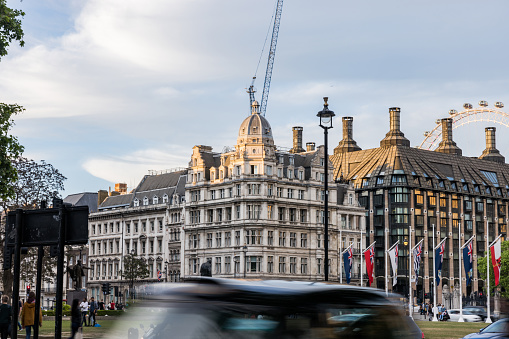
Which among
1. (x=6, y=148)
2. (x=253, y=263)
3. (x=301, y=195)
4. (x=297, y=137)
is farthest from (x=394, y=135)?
(x=6, y=148)

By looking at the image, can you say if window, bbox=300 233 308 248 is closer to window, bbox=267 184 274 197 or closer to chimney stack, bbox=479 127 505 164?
window, bbox=267 184 274 197

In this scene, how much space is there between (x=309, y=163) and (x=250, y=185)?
443 inches

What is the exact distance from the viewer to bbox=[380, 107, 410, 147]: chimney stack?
6078 inches

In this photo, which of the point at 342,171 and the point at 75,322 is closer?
the point at 75,322

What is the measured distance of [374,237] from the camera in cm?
13938

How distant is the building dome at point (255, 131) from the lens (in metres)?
117

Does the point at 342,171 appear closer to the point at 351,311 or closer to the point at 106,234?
the point at 106,234

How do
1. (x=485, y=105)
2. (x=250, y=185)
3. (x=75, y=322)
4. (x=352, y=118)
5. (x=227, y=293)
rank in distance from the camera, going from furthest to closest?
(x=485, y=105)
(x=352, y=118)
(x=250, y=185)
(x=75, y=322)
(x=227, y=293)

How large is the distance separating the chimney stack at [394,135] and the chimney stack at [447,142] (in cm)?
1829

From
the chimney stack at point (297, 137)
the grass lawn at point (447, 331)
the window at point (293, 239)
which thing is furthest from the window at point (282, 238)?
the grass lawn at point (447, 331)

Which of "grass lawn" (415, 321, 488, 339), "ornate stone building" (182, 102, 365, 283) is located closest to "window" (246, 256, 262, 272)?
"ornate stone building" (182, 102, 365, 283)

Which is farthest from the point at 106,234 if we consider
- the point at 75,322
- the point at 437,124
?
the point at 75,322

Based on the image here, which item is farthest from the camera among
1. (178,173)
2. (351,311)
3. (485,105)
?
(485,105)

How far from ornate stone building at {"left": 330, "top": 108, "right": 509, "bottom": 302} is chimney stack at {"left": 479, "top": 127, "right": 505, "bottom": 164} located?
14.7m
